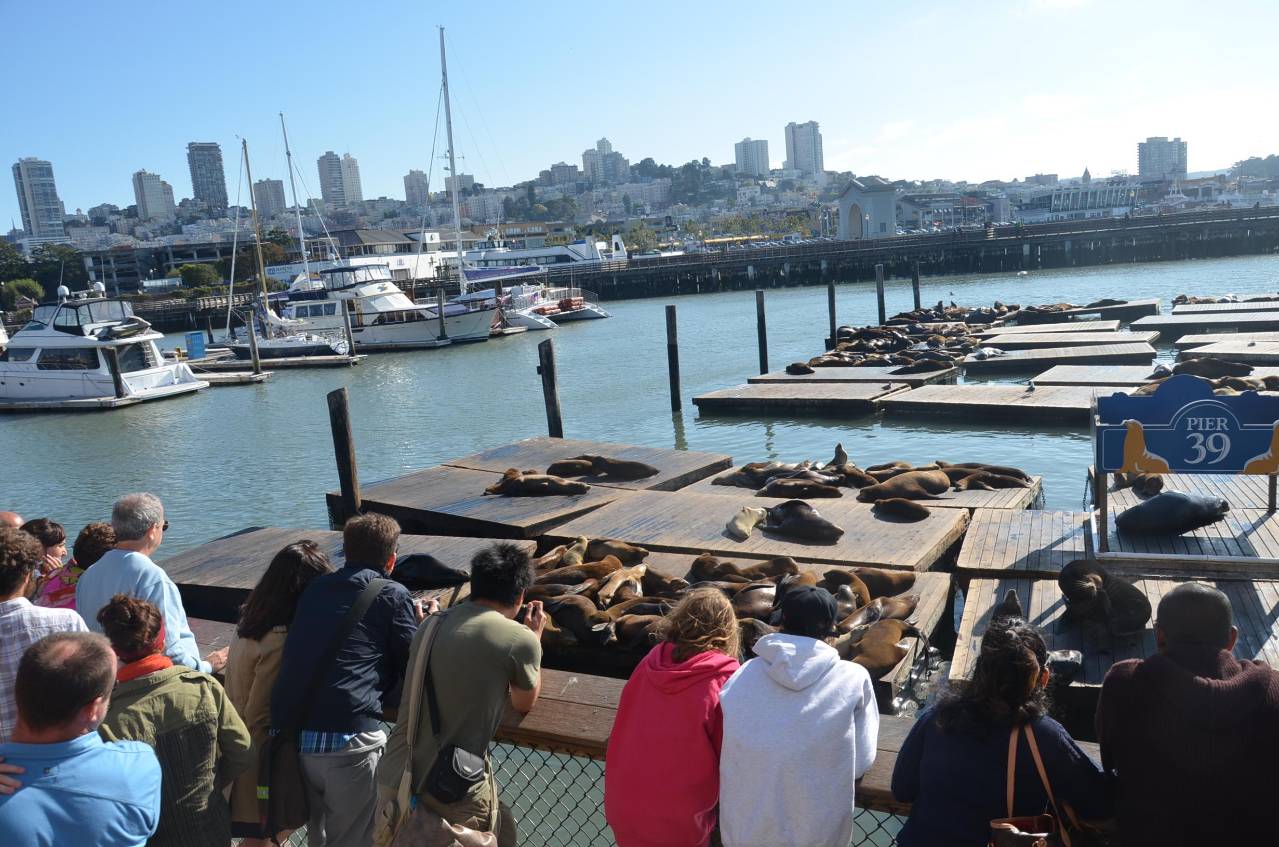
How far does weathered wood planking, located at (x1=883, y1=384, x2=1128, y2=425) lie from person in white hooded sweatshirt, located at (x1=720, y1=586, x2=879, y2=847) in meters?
14.4

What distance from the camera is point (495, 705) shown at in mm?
3068

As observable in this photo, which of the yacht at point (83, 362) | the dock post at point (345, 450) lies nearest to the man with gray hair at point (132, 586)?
the dock post at point (345, 450)

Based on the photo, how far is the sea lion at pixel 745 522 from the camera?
28.8 feet

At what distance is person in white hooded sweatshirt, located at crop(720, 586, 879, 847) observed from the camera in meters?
2.62

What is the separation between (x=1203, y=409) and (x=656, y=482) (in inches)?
236

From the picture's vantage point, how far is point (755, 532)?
8922 mm

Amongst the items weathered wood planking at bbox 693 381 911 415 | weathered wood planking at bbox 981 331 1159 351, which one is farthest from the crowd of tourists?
weathered wood planking at bbox 981 331 1159 351

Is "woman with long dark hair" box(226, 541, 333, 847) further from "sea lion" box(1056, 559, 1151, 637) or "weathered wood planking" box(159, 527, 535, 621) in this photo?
"weathered wood planking" box(159, 527, 535, 621)

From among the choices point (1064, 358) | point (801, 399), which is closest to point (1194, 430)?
point (801, 399)

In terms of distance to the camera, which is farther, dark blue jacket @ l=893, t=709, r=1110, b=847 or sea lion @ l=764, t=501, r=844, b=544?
sea lion @ l=764, t=501, r=844, b=544

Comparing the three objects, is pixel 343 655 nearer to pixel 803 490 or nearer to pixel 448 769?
pixel 448 769

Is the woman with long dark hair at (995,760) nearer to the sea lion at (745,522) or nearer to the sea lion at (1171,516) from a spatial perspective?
the sea lion at (1171,516)

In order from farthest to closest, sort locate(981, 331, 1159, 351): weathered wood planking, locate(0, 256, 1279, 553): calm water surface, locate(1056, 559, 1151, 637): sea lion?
1. locate(981, 331, 1159, 351): weathered wood planking
2. locate(0, 256, 1279, 553): calm water surface
3. locate(1056, 559, 1151, 637): sea lion

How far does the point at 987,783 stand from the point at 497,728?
1.42 meters
